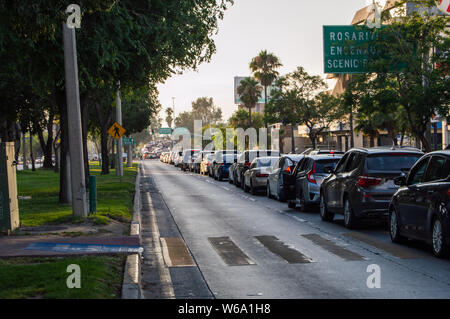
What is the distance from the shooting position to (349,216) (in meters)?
15.5

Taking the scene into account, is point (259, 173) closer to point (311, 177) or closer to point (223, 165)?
point (311, 177)

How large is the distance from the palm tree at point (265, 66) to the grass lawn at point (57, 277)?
70633 millimetres

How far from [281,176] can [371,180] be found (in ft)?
29.0

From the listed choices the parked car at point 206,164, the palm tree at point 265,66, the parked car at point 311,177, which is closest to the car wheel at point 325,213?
the parked car at point 311,177

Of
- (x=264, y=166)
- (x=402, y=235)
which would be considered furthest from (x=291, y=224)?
(x=264, y=166)

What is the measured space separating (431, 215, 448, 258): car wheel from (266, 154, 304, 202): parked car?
10087mm

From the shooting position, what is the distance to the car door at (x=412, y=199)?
38.4 ft

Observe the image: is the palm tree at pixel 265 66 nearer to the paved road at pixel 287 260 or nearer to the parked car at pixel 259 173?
the parked car at pixel 259 173

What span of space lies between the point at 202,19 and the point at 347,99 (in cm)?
806

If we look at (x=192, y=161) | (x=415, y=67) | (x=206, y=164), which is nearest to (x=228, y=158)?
(x=206, y=164)

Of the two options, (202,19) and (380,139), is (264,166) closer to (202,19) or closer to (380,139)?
(202,19)

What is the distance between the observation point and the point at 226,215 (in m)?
19.8

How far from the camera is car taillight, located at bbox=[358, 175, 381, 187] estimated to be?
581 inches

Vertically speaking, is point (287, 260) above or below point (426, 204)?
below
